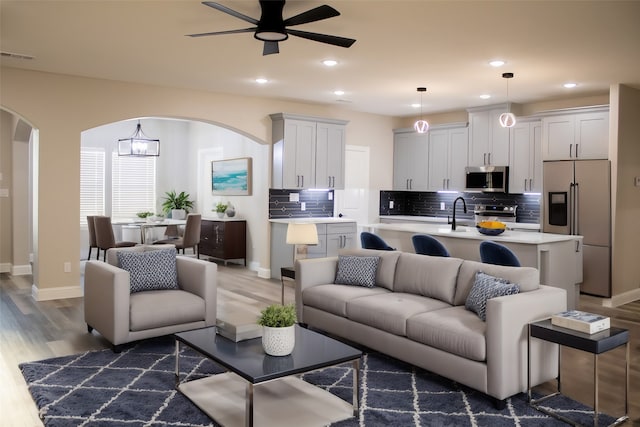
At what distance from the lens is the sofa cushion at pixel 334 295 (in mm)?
4445

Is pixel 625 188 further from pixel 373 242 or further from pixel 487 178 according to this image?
pixel 373 242

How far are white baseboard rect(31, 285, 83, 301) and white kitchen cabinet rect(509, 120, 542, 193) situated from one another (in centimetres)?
597

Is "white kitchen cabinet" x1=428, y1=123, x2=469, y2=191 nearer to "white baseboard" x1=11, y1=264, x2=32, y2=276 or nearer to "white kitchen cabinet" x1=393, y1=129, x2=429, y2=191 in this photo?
"white kitchen cabinet" x1=393, y1=129, x2=429, y2=191

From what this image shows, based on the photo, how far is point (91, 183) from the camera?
33.4 ft

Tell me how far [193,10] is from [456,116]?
18.9 feet

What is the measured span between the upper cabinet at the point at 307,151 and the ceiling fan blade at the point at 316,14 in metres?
4.10

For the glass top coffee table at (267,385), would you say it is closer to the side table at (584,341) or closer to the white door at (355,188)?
the side table at (584,341)

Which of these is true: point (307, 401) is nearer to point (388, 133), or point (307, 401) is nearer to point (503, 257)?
point (503, 257)

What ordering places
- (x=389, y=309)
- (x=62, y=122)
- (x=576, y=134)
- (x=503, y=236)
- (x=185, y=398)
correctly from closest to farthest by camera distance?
(x=185, y=398), (x=389, y=309), (x=503, y=236), (x=62, y=122), (x=576, y=134)

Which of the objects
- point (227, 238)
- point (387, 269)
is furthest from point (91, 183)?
point (387, 269)

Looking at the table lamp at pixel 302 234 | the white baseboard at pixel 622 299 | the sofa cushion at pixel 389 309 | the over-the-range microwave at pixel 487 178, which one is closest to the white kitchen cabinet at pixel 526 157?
the over-the-range microwave at pixel 487 178

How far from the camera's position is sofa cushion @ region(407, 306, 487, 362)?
332cm

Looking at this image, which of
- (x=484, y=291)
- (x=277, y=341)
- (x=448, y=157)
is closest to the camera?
(x=277, y=341)

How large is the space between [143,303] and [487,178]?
18.1ft
